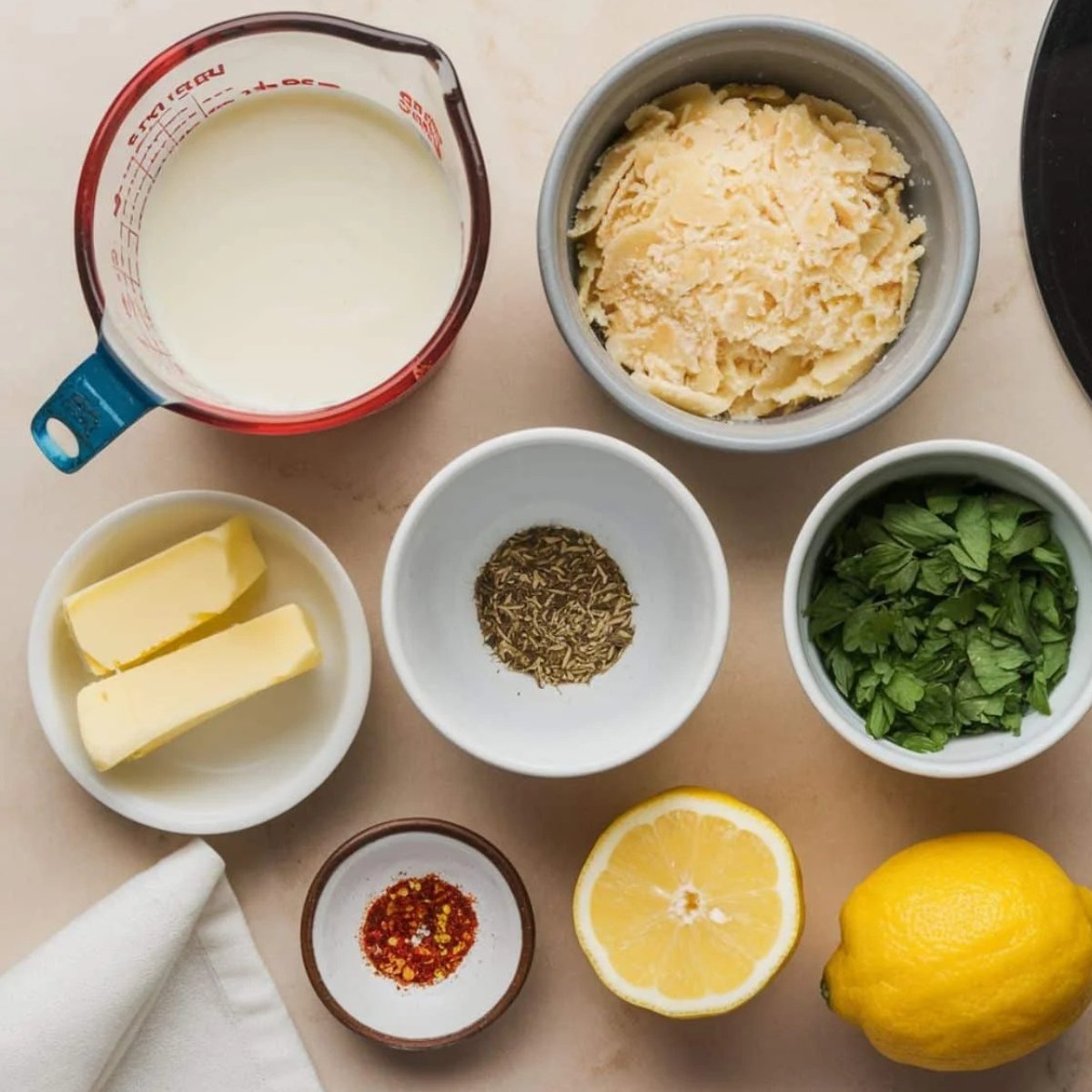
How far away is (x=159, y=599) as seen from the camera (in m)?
1.17

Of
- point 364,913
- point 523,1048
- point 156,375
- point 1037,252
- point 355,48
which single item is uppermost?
point 355,48

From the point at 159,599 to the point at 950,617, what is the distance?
0.65m

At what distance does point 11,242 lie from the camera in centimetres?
122

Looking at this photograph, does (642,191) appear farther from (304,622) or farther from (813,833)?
(813,833)

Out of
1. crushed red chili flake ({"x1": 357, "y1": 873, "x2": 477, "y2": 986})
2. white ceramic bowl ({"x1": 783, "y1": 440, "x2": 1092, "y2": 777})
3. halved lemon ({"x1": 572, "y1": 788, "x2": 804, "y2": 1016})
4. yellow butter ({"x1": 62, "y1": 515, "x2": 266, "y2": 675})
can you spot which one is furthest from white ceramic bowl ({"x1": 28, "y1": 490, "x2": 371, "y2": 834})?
white ceramic bowl ({"x1": 783, "y1": 440, "x2": 1092, "y2": 777})

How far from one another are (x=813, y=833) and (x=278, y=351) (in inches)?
24.7

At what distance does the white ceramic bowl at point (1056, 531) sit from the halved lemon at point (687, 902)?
130 mm

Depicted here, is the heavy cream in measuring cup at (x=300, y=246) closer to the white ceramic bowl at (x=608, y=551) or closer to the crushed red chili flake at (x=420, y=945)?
the white ceramic bowl at (x=608, y=551)

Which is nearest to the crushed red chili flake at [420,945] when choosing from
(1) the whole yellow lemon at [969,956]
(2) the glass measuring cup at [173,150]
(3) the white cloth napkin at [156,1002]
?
(3) the white cloth napkin at [156,1002]

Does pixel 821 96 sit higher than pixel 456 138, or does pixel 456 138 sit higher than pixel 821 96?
pixel 456 138

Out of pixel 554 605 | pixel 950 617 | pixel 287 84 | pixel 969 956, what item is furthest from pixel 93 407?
pixel 969 956

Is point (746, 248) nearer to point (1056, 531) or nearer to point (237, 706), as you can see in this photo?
point (1056, 531)

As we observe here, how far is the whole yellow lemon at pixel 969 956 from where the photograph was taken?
42.4 inches

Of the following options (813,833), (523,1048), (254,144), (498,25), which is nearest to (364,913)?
(523,1048)
